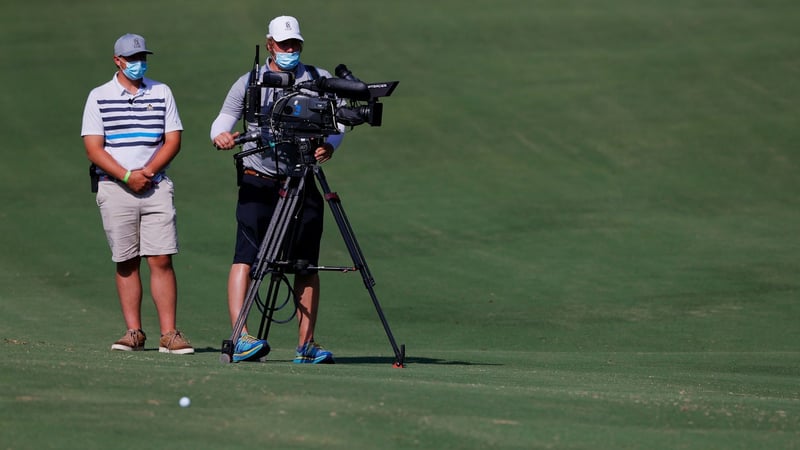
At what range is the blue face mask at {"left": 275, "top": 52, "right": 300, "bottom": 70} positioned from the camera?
9477 mm

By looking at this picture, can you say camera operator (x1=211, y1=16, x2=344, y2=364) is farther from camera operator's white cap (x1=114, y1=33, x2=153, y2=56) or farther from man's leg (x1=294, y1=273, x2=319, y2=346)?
camera operator's white cap (x1=114, y1=33, x2=153, y2=56)

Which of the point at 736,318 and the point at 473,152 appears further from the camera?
the point at 473,152

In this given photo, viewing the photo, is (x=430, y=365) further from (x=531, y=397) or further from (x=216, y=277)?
(x=216, y=277)

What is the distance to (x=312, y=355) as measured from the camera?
370 inches

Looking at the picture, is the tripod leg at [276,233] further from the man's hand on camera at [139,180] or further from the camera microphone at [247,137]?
the man's hand on camera at [139,180]

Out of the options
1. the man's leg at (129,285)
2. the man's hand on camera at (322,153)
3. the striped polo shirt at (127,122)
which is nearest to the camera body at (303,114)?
the man's hand on camera at (322,153)

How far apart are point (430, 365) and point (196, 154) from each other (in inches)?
472

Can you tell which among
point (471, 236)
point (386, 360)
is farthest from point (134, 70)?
point (471, 236)

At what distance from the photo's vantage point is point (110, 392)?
268 inches

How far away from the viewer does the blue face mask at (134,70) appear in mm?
9711

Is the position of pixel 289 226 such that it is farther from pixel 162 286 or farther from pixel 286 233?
pixel 162 286

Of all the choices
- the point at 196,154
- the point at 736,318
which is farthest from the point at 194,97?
the point at 736,318

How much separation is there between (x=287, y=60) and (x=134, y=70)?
1.08 metres

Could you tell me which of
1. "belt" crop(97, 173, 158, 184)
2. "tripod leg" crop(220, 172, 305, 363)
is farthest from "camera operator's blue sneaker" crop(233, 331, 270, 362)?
"belt" crop(97, 173, 158, 184)
